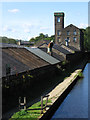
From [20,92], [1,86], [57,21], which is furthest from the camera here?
[57,21]

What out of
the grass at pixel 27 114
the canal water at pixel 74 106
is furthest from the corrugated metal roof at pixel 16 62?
the canal water at pixel 74 106

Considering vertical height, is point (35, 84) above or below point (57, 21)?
below

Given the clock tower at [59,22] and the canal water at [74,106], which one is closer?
the canal water at [74,106]

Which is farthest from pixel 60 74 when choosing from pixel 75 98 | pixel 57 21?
pixel 57 21

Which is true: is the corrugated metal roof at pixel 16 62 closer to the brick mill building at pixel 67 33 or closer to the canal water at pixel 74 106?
the canal water at pixel 74 106

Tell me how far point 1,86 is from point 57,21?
71.1 metres

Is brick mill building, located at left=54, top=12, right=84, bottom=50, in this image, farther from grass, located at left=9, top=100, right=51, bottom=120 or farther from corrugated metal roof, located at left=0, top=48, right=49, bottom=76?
grass, located at left=9, top=100, right=51, bottom=120

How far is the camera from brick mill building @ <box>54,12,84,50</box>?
79.6 metres

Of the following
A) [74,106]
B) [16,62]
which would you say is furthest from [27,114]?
[16,62]

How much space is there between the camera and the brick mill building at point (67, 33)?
261 feet

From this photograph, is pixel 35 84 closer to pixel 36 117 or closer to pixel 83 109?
pixel 83 109

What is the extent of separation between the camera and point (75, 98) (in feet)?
67.7

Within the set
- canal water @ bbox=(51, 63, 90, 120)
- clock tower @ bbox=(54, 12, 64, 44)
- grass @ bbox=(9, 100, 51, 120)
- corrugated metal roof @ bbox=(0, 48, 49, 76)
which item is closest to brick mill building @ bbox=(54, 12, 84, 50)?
clock tower @ bbox=(54, 12, 64, 44)

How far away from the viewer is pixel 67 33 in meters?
80.6
